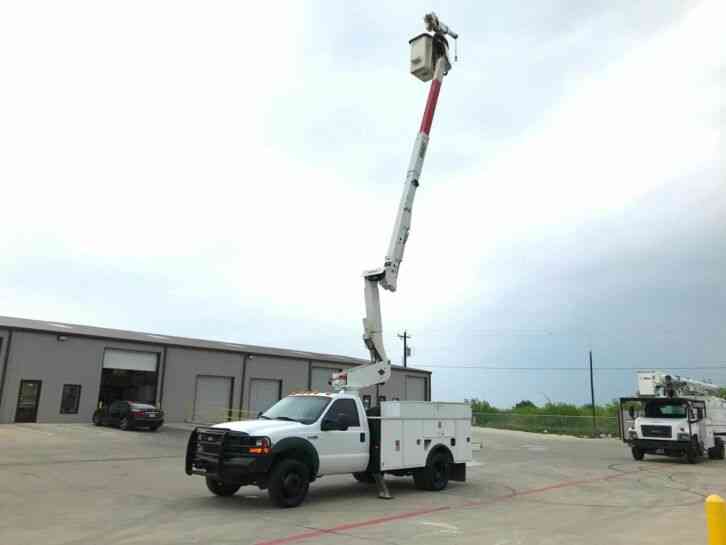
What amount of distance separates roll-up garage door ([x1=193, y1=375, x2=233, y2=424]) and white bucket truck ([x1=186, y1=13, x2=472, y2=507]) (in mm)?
23436

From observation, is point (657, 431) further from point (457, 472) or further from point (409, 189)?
point (409, 189)

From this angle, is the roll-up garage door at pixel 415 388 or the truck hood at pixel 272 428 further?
the roll-up garage door at pixel 415 388

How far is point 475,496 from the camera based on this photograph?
12.5 meters

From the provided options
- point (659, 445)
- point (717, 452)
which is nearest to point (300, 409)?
point (659, 445)

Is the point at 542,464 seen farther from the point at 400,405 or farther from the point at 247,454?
the point at 247,454

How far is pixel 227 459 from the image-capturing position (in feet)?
33.9

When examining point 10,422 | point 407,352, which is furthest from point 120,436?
point 407,352

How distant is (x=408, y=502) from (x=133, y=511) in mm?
4912

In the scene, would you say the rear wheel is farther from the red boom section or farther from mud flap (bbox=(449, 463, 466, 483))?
the red boom section

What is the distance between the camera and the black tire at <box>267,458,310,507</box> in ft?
33.7

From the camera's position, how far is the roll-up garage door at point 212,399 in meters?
35.2

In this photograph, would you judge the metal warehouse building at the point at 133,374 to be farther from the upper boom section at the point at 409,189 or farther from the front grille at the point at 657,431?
the upper boom section at the point at 409,189

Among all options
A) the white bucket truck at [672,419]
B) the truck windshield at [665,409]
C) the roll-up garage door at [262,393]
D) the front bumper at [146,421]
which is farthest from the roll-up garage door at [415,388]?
the truck windshield at [665,409]

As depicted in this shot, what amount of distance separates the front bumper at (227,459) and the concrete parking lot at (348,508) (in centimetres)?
58
